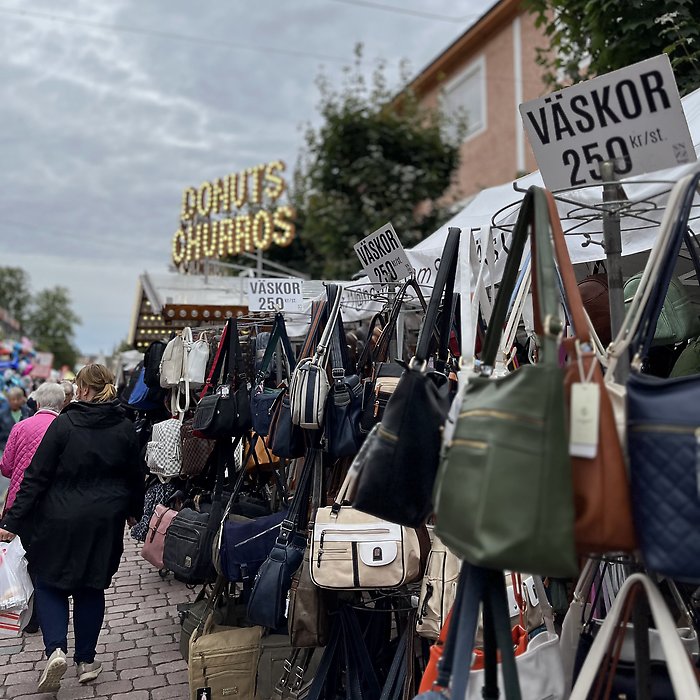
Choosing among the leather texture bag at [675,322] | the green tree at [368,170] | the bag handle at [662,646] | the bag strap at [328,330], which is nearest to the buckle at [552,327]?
the bag handle at [662,646]

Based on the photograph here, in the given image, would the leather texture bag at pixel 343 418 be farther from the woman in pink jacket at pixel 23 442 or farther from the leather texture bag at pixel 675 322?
the woman in pink jacket at pixel 23 442

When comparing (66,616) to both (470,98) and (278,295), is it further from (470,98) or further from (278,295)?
(470,98)

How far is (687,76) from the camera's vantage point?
5211 millimetres

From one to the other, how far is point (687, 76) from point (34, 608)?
5.96 meters

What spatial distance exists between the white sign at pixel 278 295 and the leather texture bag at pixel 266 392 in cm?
119

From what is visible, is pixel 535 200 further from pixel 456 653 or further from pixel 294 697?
pixel 294 697

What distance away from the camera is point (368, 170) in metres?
14.5

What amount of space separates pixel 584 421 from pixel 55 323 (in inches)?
3773

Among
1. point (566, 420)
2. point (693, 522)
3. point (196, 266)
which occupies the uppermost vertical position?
point (196, 266)

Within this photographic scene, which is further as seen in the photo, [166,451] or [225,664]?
[166,451]

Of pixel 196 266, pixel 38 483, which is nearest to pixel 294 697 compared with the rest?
pixel 38 483

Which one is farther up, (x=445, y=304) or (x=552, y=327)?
(x=445, y=304)

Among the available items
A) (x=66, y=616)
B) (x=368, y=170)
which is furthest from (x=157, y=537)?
(x=368, y=170)

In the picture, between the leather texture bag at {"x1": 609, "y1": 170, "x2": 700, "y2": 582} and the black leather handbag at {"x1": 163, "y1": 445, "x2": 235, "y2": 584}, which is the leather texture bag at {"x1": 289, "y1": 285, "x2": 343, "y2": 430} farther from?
the leather texture bag at {"x1": 609, "y1": 170, "x2": 700, "y2": 582}
